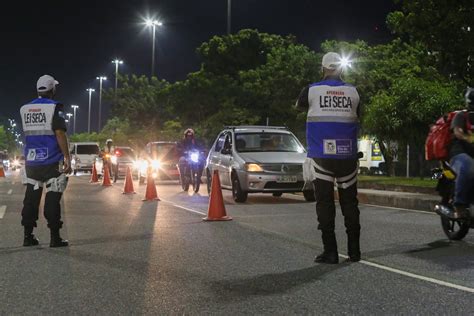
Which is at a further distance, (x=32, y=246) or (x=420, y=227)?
(x=420, y=227)

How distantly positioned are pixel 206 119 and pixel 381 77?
10.2m

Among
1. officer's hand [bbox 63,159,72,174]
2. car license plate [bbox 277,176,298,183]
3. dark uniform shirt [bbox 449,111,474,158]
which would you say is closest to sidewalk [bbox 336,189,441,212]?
car license plate [bbox 277,176,298,183]

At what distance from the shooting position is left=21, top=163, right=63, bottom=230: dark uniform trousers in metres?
7.58

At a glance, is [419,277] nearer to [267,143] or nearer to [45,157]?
[45,157]

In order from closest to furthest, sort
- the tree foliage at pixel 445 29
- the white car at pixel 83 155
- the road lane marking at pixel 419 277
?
the road lane marking at pixel 419 277, the tree foliage at pixel 445 29, the white car at pixel 83 155

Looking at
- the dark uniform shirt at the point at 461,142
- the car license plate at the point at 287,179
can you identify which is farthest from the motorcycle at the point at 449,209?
the car license plate at the point at 287,179

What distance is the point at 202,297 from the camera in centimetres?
498

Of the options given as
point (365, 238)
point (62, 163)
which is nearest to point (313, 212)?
point (365, 238)

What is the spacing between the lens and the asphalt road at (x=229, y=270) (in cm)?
473

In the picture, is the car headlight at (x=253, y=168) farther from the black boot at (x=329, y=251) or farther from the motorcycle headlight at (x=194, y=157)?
the black boot at (x=329, y=251)

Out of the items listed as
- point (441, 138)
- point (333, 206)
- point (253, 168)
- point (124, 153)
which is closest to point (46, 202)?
point (333, 206)

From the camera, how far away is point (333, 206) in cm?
653

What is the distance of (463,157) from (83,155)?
109 ft

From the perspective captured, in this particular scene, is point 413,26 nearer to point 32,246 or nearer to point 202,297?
point 32,246
